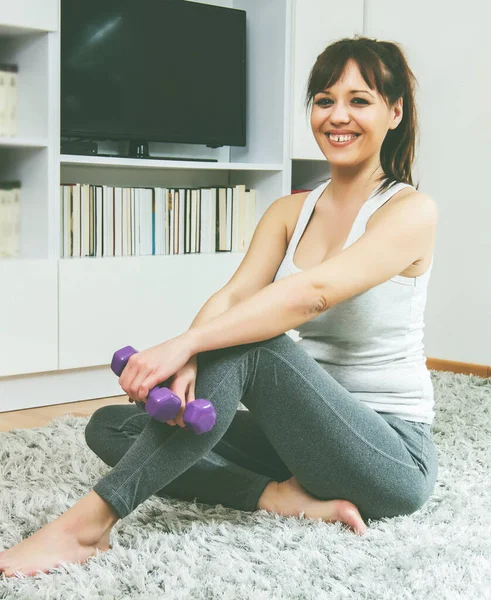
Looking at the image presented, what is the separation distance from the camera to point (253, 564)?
4.44 feet

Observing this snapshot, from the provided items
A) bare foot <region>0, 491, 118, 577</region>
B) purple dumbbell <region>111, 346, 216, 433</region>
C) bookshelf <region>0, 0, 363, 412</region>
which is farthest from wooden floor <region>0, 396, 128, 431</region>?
purple dumbbell <region>111, 346, 216, 433</region>

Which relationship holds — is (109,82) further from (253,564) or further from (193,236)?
(253,564)

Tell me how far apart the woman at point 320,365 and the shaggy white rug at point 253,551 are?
45 millimetres

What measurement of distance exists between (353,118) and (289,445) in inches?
23.6

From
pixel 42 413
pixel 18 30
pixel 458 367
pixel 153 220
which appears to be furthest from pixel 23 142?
pixel 458 367

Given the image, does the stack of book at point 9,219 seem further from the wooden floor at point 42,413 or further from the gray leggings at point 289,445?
the gray leggings at point 289,445

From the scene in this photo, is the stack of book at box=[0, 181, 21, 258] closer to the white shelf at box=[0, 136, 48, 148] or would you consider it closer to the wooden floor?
the white shelf at box=[0, 136, 48, 148]

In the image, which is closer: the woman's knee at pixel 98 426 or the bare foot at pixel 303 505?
the bare foot at pixel 303 505

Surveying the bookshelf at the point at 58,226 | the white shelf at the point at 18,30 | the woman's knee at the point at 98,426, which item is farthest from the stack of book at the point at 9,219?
the woman's knee at the point at 98,426

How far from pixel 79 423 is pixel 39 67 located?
3.68ft

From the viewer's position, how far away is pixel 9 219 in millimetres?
2715

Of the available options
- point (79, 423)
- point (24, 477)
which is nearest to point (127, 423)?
point (24, 477)

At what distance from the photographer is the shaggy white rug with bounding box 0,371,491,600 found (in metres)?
1.25

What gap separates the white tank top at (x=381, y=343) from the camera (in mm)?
1493
